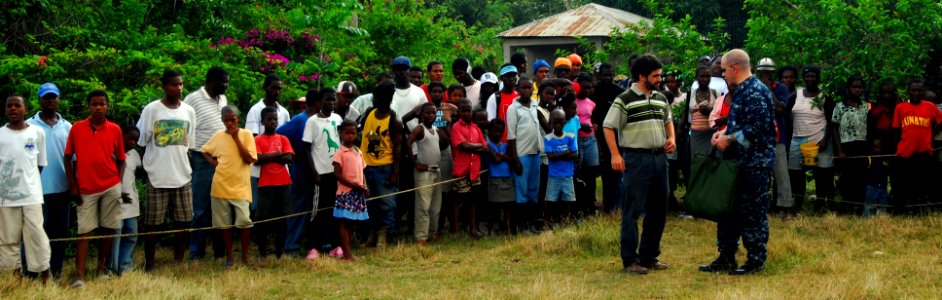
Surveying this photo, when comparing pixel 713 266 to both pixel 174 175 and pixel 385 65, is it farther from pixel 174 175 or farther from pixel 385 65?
pixel 385 65

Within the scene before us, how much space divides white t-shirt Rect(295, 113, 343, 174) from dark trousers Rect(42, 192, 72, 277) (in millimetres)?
2192

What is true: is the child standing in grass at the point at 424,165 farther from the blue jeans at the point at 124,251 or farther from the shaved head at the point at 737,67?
the shaved head at the point at 737,67

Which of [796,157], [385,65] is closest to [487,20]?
[385,65]

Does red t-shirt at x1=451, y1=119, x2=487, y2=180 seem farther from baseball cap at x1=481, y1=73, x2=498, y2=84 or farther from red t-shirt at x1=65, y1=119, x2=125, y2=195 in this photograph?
red t-shirt at x1=65, y1=119, x2=125, y2=195

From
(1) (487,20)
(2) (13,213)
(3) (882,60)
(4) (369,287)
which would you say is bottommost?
(4) (369,287)

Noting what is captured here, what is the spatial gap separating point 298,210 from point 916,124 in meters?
6.26

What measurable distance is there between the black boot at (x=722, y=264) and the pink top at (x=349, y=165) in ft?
10.2

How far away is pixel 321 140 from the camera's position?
31.5 feet

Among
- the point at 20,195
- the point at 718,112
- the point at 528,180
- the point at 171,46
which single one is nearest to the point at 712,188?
the point at 718,112

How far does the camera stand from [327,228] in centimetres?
988

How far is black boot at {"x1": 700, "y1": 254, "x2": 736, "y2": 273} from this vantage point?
8203 mm

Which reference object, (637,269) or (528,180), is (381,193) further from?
(637,269)

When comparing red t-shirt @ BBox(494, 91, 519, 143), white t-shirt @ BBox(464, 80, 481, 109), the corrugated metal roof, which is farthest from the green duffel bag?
the corrugated metal roof

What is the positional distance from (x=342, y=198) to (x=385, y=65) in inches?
263
